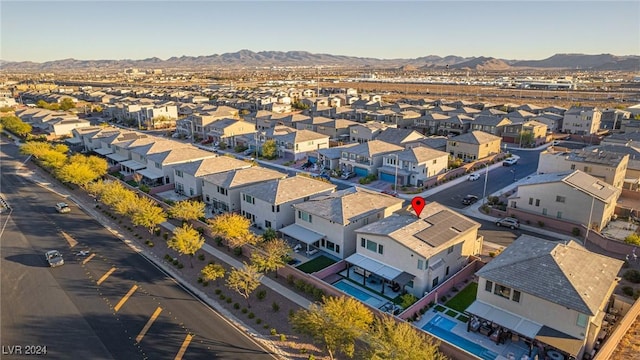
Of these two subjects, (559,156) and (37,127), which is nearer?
(559,156)

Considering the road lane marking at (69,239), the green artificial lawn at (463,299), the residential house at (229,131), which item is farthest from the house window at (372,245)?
the residential house at (229,131)

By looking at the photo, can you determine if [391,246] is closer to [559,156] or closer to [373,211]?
[373,211]

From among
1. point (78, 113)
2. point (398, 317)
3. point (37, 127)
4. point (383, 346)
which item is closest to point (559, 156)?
point (398, 317)

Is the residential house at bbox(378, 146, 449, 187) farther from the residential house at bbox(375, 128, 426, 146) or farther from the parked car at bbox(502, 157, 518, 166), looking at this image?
the parked car at bbox(502, 157, 518, 166)

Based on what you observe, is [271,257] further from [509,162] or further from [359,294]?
[509,162]

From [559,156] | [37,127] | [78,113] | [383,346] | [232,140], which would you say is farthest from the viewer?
[78,113]

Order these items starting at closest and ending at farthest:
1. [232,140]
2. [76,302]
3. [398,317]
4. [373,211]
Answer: [398,317] < [76,302] < [373,211] < [232,140]

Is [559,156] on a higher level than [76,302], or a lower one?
higher

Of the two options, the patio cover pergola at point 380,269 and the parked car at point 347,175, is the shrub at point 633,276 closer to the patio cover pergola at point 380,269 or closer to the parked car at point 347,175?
the patio cover pergola at point 380,269
